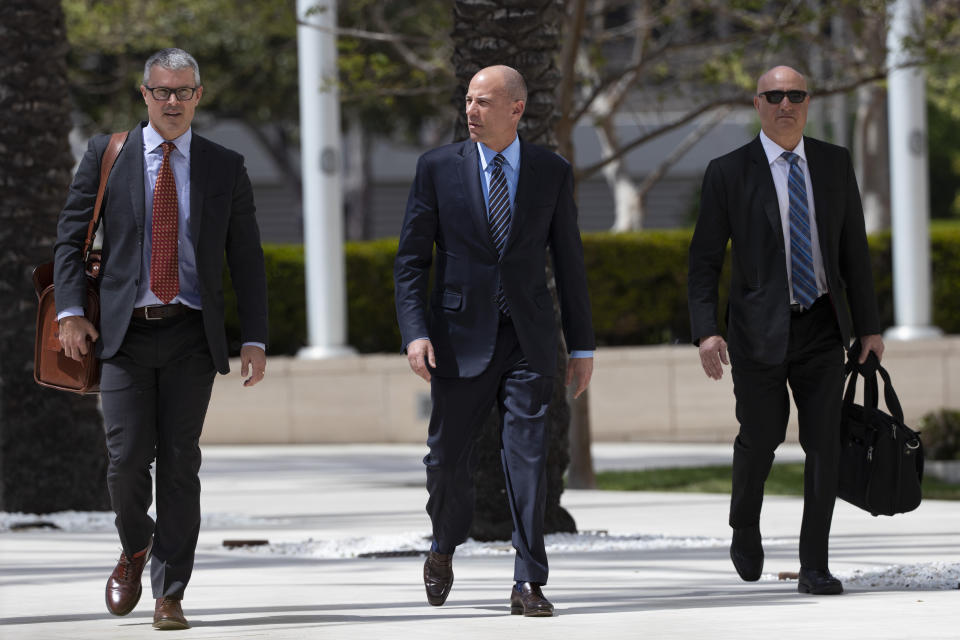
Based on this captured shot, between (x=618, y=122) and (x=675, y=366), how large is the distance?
1540 cm

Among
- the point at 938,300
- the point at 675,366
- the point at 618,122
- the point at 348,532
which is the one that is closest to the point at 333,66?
the point at 675,366

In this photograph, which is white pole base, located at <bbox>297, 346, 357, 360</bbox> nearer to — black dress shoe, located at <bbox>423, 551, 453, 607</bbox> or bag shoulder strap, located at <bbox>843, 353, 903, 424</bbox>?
bag shoulder strap, located at <bbox>843, 353, 903, 424</bbox>

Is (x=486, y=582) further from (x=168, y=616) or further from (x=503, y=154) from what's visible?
(x=503, y=154)

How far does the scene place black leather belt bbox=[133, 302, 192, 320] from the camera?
610 centimetres

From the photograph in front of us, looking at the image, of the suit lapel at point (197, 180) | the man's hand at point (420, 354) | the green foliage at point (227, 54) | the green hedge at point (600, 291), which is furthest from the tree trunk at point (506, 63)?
the green hedge at point (600, 291)

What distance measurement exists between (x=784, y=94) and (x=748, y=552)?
177 centimetres

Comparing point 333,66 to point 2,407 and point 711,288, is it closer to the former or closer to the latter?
point 2,407

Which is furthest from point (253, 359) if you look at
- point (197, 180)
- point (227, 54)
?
point (227, 54)

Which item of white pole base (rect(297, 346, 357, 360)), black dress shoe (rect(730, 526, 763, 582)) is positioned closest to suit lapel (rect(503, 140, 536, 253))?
black dress shoe (rect(730, 526, 763, 582))

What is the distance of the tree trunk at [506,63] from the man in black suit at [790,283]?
236cm

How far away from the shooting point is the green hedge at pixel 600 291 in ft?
64.7

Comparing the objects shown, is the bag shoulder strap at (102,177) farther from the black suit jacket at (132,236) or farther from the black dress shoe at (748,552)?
the black dress shoe at (748,552)

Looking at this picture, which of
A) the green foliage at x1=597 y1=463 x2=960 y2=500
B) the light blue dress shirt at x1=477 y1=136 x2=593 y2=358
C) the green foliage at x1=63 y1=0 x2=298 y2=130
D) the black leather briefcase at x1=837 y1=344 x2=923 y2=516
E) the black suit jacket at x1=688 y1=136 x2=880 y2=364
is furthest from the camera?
the green foliage at x1=63 y1=0 x2=298 y2=130

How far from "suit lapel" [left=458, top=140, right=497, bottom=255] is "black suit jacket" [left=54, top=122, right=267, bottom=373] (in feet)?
2.44
